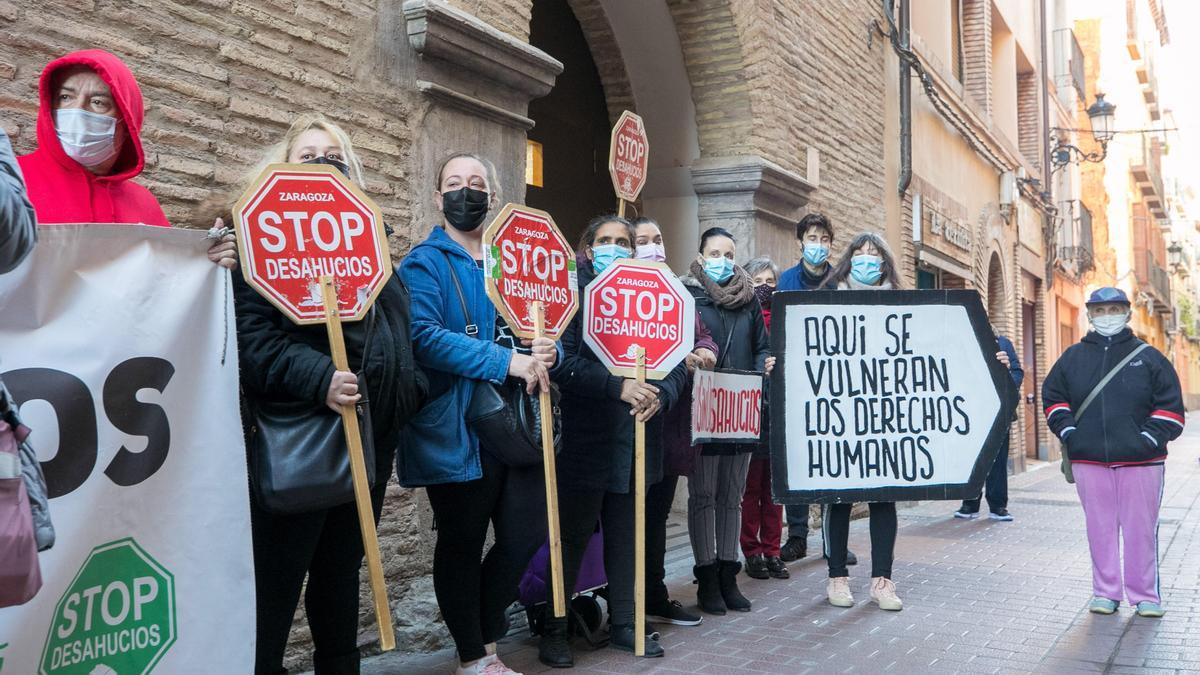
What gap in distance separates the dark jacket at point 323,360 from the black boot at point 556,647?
1323 millimetres

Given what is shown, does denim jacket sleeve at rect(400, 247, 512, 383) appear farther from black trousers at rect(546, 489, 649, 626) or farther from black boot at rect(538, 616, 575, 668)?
black boot at rect(538, 616, 575, 668)

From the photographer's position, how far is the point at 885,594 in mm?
5789

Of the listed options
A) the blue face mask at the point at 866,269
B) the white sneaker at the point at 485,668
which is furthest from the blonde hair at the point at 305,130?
the blue face mask at the point at 866,269

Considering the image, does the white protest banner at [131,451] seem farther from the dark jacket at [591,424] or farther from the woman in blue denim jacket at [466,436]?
the dark jacket at [591,424]

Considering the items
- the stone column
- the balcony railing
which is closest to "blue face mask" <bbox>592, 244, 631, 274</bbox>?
the stone column

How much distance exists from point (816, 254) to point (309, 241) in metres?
4.15

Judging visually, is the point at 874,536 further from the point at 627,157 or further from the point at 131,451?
the point at 131,451

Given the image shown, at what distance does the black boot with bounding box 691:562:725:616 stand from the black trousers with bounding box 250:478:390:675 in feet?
8.03

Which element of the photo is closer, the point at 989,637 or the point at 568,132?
the point at 989,637

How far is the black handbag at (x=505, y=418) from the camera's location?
3.91 metres

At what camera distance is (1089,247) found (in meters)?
27.2

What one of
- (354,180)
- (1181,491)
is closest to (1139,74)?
(1181,491)

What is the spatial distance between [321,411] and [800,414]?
3.29 meters

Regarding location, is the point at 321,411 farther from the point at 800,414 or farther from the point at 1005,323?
the point at 1005,323
